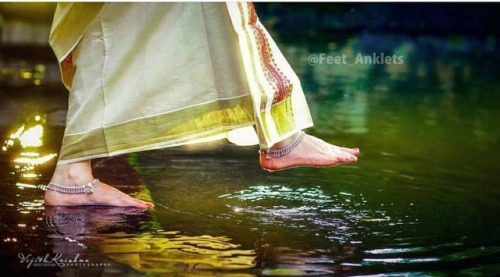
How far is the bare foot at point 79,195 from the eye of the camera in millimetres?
2236

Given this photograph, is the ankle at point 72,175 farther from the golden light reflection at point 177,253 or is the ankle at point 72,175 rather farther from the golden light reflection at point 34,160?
the golden light reflection at point 34,160

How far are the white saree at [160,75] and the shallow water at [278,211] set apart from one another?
171mm

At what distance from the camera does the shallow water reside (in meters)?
1.80

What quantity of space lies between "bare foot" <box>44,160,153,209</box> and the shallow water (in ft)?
0.08

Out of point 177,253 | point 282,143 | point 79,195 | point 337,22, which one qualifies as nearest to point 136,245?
point 177,253

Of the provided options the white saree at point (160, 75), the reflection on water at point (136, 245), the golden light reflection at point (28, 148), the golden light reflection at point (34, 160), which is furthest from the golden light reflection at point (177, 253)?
the golden light reflection at point (34, 160)

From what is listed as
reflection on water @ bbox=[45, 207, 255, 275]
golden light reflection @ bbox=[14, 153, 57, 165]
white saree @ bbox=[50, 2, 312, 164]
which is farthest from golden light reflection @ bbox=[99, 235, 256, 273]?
golden light reflection @ bbox=[14, 153, 57, 165]

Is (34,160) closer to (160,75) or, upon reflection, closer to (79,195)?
(79,195)

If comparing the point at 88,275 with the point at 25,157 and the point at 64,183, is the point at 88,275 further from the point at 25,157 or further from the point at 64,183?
the point at 25,157

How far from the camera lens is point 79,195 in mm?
2244

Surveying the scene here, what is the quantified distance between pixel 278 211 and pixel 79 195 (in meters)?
0.42

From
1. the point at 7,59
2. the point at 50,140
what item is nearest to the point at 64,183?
the point at 50,140

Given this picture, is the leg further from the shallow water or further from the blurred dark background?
the blurred dark background

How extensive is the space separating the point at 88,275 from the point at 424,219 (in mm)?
778
